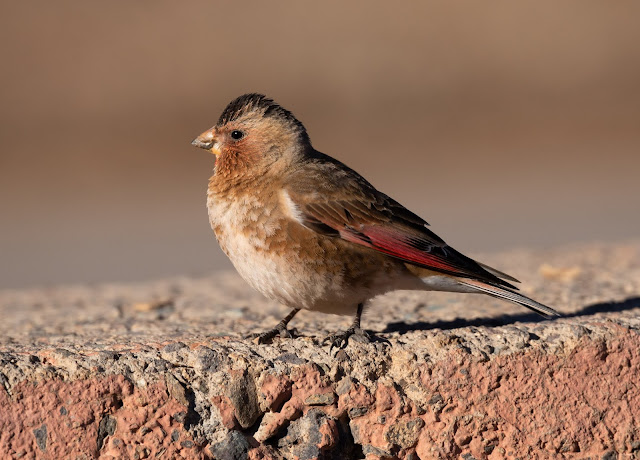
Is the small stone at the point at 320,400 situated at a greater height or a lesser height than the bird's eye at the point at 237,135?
lesser

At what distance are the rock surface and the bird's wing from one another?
426 mm

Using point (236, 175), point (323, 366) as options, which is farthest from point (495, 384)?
point (236, 175)

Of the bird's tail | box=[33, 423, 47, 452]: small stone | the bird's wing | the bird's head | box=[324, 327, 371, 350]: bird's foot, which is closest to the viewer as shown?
box=[33, 423, 47, 452]: small stone

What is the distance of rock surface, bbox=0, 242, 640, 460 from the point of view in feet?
9.53

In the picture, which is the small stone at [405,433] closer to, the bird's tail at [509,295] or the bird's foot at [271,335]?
the bird's foot at [271,335]

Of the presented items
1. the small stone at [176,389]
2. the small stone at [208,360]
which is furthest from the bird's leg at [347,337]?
the small stone at [176,389]

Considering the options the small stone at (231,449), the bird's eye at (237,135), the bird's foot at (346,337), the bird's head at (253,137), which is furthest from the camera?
the bird's eye at (237,135)

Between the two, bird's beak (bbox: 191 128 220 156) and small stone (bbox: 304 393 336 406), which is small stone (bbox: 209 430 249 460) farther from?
bird's beak (bbox: 191 128 220 156)

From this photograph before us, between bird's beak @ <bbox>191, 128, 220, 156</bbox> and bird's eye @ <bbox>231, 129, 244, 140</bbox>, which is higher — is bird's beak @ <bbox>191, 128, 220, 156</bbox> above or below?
below

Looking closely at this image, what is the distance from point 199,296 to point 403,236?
1497 millimetres

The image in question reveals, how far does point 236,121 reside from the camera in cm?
439

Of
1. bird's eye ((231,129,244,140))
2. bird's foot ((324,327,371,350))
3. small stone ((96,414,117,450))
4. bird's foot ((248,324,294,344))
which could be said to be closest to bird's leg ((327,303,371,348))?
bird's foot ((324,327,371,350))

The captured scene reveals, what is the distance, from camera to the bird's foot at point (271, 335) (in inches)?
134

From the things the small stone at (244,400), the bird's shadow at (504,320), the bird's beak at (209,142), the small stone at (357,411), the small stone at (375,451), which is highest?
the bird's beak at (209,142)
